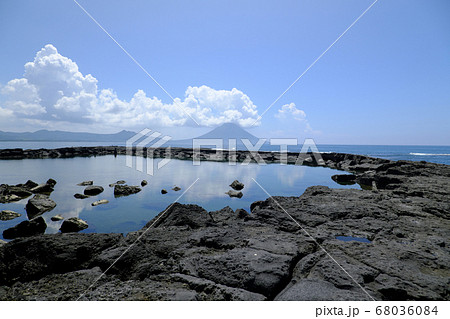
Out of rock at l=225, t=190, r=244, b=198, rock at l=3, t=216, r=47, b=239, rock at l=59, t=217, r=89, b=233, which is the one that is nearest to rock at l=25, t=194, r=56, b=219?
rock at l=3, t=216, r=47, b=239

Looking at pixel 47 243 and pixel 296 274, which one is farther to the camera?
pixel 47 243

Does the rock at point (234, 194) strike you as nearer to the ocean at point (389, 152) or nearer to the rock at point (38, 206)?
the rock at point (38, 206)

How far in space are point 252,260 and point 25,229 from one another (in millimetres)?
5157

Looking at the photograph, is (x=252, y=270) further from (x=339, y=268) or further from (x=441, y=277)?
(x=441, y=277)

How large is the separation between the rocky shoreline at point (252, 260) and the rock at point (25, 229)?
2.12 m

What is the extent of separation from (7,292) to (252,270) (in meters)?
2.49

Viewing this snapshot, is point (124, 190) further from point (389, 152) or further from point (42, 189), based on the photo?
point (389, 152)

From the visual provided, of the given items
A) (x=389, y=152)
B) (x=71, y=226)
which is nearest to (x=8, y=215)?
(x=71, y=226)

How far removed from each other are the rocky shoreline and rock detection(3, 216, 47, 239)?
2.12 m

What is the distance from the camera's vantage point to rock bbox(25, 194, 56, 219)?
6349 mm

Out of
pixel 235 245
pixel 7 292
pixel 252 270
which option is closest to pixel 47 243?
pixel 7 292

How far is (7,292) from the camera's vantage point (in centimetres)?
225

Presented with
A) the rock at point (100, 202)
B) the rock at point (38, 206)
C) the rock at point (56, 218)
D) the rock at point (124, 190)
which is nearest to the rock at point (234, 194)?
the rock at point (124, 190)

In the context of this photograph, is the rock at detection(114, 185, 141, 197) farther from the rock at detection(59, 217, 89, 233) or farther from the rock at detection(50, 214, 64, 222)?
the rock at detection(59, 217, 89, 233)
